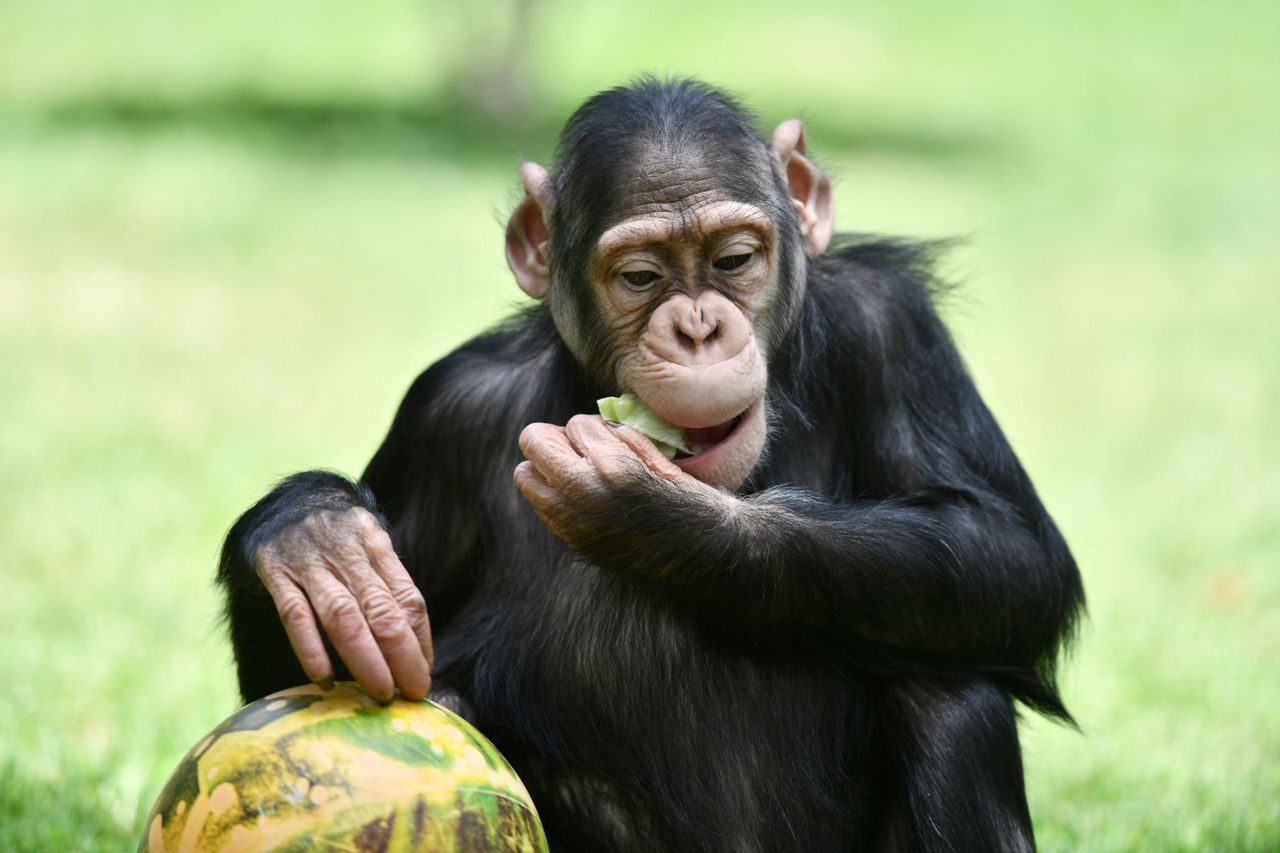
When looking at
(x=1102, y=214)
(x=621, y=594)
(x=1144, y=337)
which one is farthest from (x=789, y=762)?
(x=1102, y=214)

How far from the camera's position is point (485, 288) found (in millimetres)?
12789

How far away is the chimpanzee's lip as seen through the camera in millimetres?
4219

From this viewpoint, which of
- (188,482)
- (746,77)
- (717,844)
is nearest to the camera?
(717,844)

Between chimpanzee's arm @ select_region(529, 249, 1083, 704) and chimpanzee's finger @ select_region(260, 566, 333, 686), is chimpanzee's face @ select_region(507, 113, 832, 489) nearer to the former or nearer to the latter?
chimpanzee's arm @ select_region(529, 249, 1083, 704)

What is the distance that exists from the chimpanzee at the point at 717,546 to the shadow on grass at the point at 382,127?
1240 cm

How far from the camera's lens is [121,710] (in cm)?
635

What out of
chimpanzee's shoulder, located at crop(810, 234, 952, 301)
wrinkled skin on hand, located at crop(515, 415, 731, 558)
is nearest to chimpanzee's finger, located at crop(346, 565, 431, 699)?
wrinkled skin on hand, located at crop(515, 415, 731, 558)

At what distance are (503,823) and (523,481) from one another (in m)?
0.83

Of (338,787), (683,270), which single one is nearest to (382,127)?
(683,270)

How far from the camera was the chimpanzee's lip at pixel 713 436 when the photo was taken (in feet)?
13.8

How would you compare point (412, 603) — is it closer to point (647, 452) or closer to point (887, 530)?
point (647, 452)

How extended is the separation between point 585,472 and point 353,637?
2.19 feet

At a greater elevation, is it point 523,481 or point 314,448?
point 523,481

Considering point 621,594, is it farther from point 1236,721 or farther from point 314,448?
point 314,448
